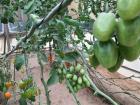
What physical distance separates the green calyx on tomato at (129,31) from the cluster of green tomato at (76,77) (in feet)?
2.94

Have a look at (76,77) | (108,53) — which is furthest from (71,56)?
Result: (108,53)

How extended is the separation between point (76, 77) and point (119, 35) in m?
0.91

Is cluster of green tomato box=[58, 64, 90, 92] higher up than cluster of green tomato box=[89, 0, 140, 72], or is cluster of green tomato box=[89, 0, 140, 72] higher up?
cluster of green tomato box=[89, 0, 140, 72]

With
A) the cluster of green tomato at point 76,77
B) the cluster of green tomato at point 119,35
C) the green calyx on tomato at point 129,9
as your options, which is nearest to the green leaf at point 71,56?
the cluster of green tomato at point 76,77

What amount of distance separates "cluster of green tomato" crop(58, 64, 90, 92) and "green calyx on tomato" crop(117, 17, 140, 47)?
895 millimetres

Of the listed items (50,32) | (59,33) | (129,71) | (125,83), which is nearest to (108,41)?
(59,33)

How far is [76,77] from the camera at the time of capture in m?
1.44

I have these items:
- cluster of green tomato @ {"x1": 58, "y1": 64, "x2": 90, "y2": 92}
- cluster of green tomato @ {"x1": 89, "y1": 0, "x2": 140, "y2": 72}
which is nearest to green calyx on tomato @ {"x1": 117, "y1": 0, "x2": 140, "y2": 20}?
cluster of green tomato @ {"x1": 89, "y1": 0, "x2": 140, "y2": 72}

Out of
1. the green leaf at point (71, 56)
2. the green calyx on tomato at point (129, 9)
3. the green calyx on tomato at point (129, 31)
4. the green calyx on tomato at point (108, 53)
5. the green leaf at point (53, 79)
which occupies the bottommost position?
Result: the green leaf at point (53, 79)

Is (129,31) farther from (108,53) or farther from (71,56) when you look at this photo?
(71,56)

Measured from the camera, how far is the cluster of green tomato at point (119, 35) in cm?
50

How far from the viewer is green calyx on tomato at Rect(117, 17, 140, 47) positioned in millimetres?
516

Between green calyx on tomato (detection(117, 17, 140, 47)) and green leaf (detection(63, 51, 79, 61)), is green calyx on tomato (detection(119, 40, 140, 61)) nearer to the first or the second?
green calyx on tomato (detection(117, 17, 140, 47))

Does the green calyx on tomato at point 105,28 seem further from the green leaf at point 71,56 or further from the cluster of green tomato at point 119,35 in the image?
the green leaf at point 71,56
